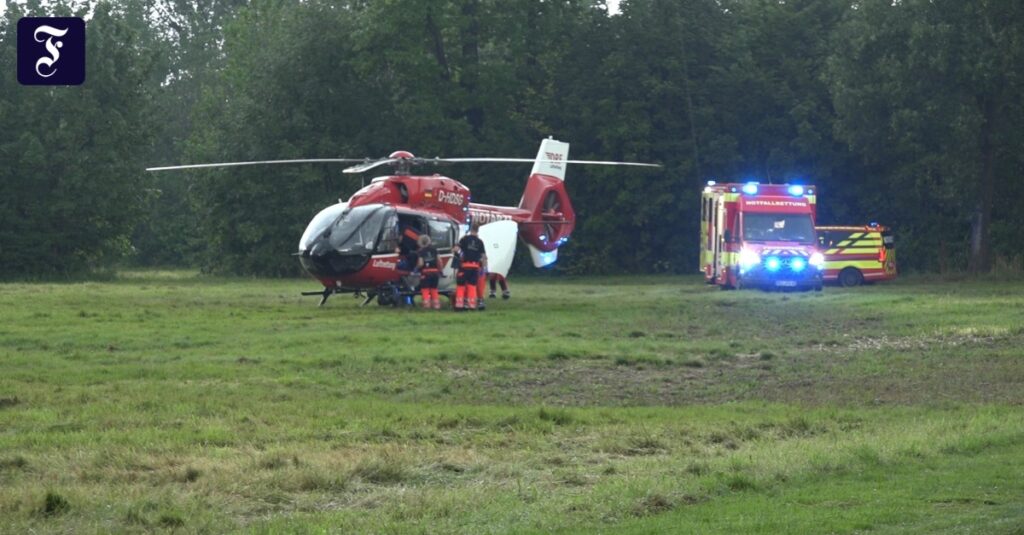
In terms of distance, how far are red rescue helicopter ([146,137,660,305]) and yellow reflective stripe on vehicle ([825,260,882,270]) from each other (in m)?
12.5

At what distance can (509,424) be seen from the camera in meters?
14.7

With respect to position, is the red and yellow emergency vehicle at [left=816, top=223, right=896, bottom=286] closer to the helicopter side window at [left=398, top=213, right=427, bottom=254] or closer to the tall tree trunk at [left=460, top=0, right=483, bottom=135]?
the tall tree trunk at [left=460, top=0, right=483, bottom=135]

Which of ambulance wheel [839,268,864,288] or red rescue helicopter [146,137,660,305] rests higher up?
red rescue helicopter [146,137,660,305]

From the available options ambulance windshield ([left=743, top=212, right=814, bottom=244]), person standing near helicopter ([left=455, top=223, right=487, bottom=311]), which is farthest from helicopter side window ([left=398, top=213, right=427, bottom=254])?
ambulance windshield ([left=743, top=212, right=814, bottom=244])

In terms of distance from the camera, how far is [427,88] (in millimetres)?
57531

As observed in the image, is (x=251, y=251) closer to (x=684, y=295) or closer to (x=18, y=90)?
(x=18, y=90)

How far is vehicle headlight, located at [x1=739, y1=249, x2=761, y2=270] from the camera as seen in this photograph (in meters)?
39.6

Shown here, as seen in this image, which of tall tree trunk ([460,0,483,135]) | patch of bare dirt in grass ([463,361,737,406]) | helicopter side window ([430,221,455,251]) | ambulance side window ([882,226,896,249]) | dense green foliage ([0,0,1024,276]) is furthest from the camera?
tall tree trunk ([460,0,483,135])

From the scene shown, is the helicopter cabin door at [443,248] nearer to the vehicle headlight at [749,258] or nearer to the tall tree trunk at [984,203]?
the vehicle headlight at [749,258]

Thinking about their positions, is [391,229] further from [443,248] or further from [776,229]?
[776,229]

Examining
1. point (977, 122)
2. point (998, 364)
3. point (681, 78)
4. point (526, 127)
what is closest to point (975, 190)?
point (977, 122)

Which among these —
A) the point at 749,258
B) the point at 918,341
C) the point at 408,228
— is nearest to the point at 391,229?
the point at 408,228

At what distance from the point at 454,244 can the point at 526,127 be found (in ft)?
84.0

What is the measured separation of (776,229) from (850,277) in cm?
822
